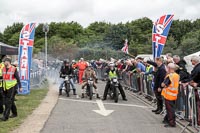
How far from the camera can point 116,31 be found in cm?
7950

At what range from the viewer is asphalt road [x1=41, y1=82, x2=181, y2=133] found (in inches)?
378

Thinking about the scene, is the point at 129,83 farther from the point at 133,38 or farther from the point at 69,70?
the point at 133,38

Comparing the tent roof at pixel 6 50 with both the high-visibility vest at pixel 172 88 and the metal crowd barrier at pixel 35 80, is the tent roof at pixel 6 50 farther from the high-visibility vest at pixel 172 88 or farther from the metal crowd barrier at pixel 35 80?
the high-visibility vest at pixel 172 88

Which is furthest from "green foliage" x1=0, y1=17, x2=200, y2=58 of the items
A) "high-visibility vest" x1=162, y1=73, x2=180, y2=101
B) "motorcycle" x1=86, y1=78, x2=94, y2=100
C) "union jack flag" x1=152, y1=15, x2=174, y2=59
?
"high-visibility vest" x1=162, y1=73, x2=180, y2=101

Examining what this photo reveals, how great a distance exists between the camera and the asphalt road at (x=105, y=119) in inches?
378

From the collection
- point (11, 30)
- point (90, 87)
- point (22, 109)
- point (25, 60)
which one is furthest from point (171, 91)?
point (11, 30)

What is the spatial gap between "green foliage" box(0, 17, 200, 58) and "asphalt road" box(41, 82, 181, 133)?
40663 mm

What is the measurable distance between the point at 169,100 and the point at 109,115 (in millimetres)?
2514

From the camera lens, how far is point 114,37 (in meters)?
78.8

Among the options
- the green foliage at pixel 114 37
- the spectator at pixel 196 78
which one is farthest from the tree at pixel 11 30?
the spectator at pixel 196 78

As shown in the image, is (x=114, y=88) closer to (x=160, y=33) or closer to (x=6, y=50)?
(x=160, y=33)

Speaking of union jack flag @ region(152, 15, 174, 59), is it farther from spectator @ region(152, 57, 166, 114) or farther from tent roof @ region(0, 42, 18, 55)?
tent roof @ region(0, 42, 18, 55)

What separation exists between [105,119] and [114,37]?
6806 cm

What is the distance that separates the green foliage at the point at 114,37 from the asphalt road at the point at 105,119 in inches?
1601
